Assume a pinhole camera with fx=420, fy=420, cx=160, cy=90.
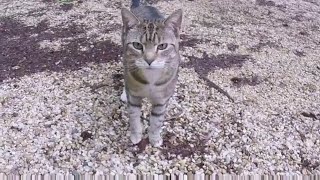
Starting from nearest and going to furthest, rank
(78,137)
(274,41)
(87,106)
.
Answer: (78,137)
(87,106)
(274,41)

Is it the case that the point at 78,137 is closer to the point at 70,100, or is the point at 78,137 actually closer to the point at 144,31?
the point at 70,100

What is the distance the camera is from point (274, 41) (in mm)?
5258

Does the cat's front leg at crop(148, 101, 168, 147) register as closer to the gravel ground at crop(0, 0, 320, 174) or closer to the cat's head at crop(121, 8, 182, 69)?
the gravel ground at crop(0, 0, 320, 174)

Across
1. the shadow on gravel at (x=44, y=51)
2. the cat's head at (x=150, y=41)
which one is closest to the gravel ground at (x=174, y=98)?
the shadow on gravel at (x=44, y=51)

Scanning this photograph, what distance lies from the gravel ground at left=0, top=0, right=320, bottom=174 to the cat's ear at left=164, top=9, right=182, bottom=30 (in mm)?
1002

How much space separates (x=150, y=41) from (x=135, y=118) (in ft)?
2.45

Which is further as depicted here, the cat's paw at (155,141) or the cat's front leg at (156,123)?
the cat's paw at (155,141)

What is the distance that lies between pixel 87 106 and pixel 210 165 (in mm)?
1227

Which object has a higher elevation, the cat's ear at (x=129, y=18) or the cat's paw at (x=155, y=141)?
the cat's ear at (x=129, y=18)

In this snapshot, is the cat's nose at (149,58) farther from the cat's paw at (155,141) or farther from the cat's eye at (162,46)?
the cat's paw at (155,141)

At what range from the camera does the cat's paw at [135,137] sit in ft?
10.3

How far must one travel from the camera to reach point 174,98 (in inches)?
149

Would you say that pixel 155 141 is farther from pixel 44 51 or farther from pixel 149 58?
pixel 44 51

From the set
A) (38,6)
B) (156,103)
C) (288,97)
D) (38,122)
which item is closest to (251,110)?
(288,97)
